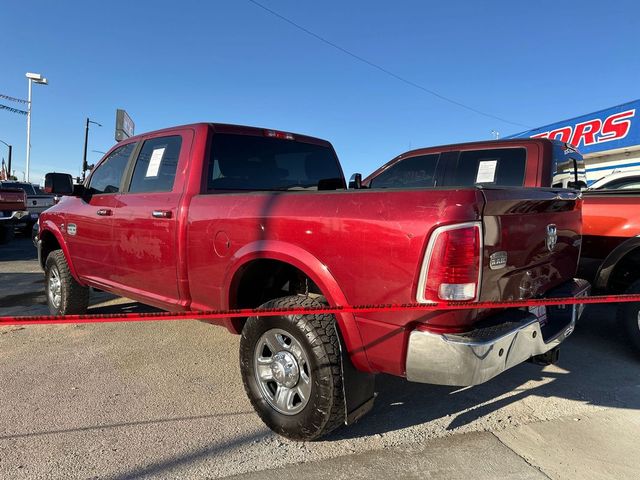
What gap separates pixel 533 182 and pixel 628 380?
2.08 meters

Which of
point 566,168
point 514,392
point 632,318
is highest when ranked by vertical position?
point 566,168

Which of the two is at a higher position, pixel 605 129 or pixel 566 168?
pixel 605 129

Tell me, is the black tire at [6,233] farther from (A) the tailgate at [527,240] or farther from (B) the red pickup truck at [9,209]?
(A) the tailgate at [527,240]

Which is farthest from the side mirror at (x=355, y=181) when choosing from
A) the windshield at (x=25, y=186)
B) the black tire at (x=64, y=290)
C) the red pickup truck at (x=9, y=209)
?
the windshield at (x=25, y=186)

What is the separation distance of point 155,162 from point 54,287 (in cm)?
253

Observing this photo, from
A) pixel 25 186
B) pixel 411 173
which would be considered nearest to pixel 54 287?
pixel 411 173

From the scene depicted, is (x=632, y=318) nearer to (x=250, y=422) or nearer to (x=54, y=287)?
(x=250, y=422)

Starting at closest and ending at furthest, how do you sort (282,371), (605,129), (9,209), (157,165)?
(282,371), (157,165), (605,129), (9,209)

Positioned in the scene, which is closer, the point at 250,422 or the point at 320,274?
the point at 320,274

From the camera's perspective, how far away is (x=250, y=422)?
3.08m

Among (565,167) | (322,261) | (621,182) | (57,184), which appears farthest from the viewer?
(621,182)

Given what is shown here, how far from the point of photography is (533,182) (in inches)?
194

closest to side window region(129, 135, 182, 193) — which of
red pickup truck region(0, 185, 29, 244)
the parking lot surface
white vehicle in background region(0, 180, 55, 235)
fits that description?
the parking lot surface

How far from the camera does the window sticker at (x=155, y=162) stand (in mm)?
3910
